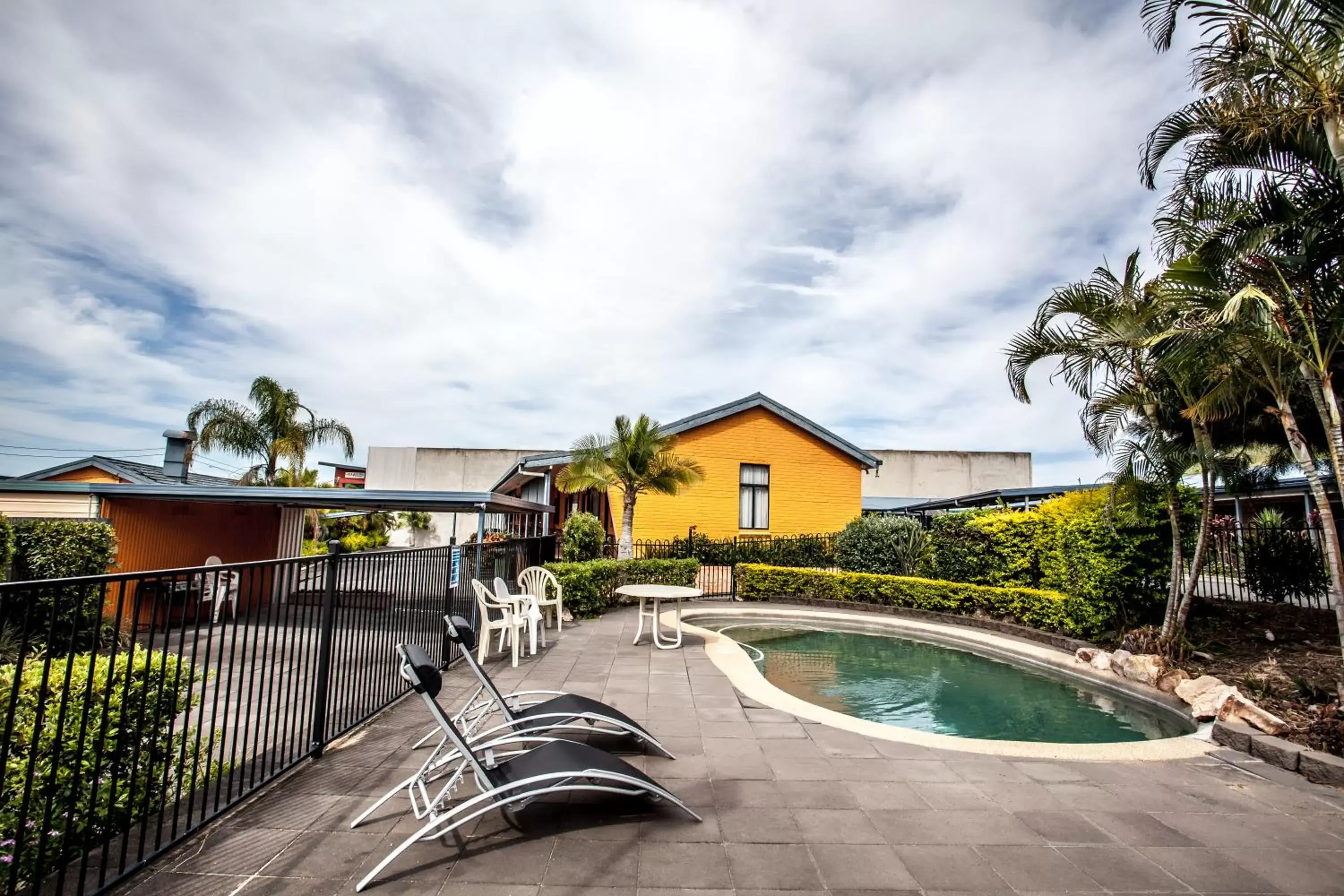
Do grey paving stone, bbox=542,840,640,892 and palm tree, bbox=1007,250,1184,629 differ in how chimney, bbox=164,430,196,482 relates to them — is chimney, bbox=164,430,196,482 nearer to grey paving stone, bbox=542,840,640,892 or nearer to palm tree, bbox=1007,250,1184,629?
grey paving stone, bbox=542,840,640,892

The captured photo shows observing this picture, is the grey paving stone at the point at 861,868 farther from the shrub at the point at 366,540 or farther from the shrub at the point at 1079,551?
the shrub at the point at 366,540

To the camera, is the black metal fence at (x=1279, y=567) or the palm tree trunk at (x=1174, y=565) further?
the black metal fence at (x=1279, y=567)

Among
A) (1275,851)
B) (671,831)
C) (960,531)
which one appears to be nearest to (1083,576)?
(960,531)

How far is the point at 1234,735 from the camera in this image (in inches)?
189

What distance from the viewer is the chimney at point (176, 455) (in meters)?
15.5

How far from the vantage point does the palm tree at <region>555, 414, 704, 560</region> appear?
1410cm

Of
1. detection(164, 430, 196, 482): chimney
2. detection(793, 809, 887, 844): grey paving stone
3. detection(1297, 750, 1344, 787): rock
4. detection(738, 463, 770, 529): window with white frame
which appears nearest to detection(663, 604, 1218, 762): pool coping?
detection(1297, 750, 1344, 787): rock

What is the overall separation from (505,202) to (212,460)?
736 inches

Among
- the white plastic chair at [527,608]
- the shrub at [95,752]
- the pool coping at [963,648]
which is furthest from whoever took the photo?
the white plastic chair at [527,608]

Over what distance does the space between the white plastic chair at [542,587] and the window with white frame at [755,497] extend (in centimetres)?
972

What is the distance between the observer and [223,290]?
1750cm

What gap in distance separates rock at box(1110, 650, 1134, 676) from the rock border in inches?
93.0

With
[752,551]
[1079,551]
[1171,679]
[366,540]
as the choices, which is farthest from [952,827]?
[366,540]

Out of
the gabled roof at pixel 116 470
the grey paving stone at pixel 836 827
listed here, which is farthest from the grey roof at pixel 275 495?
the grey paving stone at pixel 836 827
